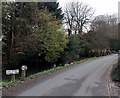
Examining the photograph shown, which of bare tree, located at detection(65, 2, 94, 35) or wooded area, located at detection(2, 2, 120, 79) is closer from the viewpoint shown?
wooded area, located at detection(2, 2, 120, 79)

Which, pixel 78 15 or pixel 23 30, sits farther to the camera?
pixel 78 15

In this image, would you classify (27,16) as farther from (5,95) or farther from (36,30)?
(5,95)

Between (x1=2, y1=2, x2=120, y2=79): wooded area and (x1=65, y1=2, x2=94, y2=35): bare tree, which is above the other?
(x1=65, y1=2, x2=94, y2=35): bare tree

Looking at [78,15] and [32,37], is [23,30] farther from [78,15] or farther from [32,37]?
[78,15]

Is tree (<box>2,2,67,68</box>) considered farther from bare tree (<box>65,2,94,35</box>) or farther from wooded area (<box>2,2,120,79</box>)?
bare tree (<box>65,2,94,35</box>)

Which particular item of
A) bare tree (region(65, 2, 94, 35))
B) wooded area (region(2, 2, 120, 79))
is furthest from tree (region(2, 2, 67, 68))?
bare tree (region(65, 2, 94, 35))

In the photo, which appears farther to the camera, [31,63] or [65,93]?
[31,63]

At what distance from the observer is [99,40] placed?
2359 cm

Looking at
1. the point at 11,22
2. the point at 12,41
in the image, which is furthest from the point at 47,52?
the point at 11,22

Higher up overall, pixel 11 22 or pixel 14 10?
pixel 14 10

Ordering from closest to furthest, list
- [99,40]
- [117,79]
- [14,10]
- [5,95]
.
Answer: [5,95] → [117,79] → [14,10] → [99,40]

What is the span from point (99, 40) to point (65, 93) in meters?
20.8

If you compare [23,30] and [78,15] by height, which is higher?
[78,15]

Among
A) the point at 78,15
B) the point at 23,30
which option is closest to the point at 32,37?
the point at 23,30
